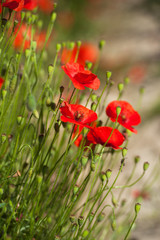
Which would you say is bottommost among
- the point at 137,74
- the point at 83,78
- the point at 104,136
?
the point at 104,136

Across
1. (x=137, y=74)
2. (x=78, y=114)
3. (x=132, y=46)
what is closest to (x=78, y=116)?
(x=78, y=114)

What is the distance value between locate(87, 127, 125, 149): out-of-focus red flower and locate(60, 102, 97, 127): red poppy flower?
0.03 metres

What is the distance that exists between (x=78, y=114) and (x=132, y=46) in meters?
3.06

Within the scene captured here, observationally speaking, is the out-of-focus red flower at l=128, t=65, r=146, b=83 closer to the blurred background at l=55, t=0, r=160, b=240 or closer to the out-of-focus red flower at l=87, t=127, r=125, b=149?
the blurred background at l=55, t=0, r=160, b=240

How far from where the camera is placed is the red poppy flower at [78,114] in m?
0.73

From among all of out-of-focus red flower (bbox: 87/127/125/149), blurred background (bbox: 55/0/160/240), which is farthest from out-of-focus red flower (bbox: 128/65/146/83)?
out-of-focus red flower (bbox: 87/127/125/149)

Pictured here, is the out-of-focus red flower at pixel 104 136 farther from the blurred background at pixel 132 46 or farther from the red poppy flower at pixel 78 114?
the blurred background at pixel 132 46

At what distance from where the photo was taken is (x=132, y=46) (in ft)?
12.1

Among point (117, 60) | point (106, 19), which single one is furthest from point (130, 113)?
point (106, 19)

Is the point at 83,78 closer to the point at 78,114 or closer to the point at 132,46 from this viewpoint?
the point at 78,114

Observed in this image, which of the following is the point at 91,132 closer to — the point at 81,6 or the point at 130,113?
the point at 130,113

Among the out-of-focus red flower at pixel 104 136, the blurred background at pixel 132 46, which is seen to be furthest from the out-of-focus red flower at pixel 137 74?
the out-of-focus red flower at pixel 104 136

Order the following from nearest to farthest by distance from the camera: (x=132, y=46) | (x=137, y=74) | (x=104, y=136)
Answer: (x=104, y=136) < (x=137, y=74) < (x=132, y=46)

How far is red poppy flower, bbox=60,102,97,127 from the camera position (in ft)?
2.39
